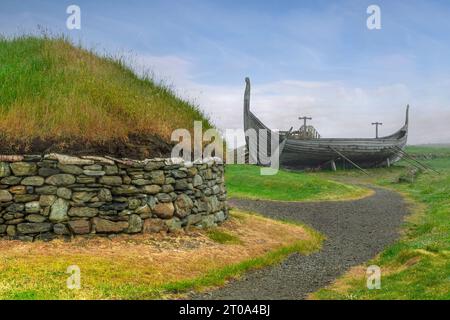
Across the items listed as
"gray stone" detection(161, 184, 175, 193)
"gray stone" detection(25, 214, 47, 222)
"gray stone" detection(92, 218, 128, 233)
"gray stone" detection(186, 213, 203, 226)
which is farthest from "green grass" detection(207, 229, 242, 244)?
"gray stone" detection(25, 214, 47, 222)

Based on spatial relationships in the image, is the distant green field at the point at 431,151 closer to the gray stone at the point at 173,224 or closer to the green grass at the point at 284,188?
the green grass at the point at 284,188

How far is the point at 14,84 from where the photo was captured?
1345 centimetres

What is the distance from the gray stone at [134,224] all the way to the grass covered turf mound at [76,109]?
5.55 ft

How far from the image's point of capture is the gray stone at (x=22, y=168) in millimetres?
11391

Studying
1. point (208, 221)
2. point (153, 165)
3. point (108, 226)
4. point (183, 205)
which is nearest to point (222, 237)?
point (208, 221)

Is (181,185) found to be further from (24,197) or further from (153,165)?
(24,197)

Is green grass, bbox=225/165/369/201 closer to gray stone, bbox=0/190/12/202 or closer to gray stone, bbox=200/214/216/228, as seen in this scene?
gray stone, bbox=200/214/216/228

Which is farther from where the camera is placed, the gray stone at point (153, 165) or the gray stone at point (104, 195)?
the gray stone at point (153, 165)

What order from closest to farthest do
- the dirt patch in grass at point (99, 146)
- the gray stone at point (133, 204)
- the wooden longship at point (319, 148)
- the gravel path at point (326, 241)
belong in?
the gravel path at point (326, 241)
the dirt patch in grass at point (99, 146)
the gray stone at point (133, 204)
the wooden longship at point (319, 148)

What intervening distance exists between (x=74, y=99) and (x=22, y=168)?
9.20 ft

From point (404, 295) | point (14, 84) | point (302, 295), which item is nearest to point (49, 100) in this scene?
point (14, 84)

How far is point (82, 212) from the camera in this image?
11570mm

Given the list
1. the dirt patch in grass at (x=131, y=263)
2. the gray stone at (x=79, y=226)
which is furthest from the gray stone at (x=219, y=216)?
the gray stone at (x=79, y=226)

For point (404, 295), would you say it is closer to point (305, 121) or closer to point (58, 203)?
point (58, 203)
